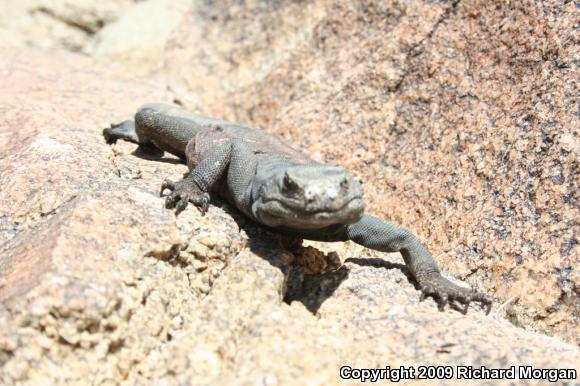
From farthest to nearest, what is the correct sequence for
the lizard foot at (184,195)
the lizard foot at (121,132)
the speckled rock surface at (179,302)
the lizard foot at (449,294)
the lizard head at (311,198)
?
the lizard foot at (121,132) → the lizard foot at (184,195) → the lizard foot at (449,294) → the lizard head at (311,198) → the speckled rock surface at (179,302)

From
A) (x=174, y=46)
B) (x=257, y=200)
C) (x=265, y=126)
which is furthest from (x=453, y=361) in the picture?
(x=174, y=46)

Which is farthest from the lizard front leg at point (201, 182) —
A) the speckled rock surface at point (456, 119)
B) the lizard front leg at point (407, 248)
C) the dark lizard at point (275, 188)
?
the speckled rock surface at point (456, 119)

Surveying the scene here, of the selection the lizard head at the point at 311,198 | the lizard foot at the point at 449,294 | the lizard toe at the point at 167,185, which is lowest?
the lizard foot at the point at 449,294

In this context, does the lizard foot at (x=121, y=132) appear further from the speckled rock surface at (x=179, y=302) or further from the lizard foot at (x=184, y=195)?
the lizard foot at (x=184, y=195)

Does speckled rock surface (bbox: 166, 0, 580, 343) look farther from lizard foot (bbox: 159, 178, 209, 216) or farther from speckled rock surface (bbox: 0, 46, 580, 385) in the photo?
lizard foot (bbox: 159, 178, 209, 216)

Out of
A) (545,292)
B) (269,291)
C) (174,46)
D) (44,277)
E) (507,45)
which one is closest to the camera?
(44,277)

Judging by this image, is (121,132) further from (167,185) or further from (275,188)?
(275,188)

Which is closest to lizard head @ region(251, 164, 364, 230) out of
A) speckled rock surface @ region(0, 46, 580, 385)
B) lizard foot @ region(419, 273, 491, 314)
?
speckled rock surface @ region(0, 46, 580, 385)

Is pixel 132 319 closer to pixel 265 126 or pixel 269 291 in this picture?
pixel 269 291
